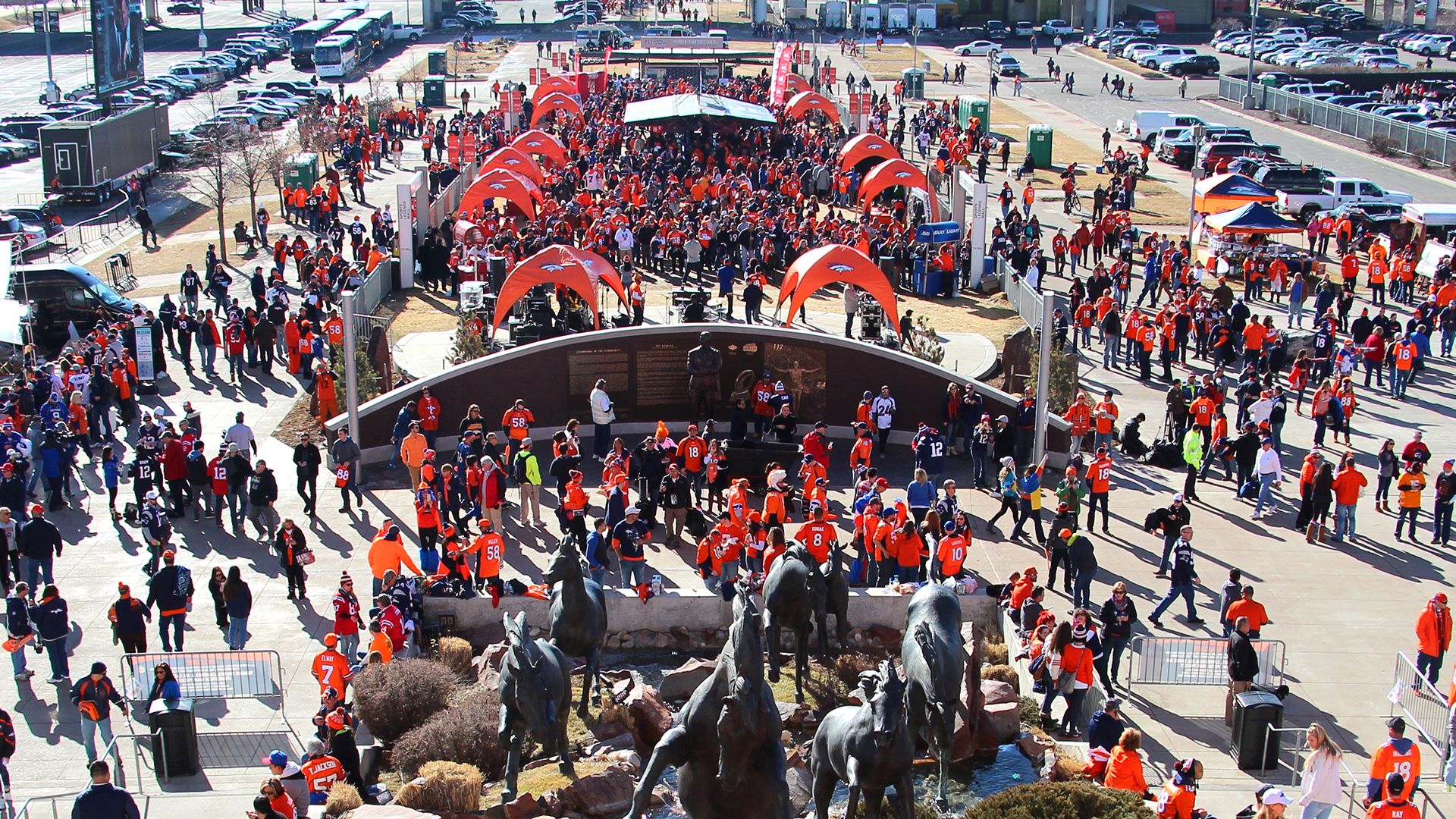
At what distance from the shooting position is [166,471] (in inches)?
829

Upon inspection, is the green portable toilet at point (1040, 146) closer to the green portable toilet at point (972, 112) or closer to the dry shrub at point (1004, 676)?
the green portable toilet at point (972, 112)

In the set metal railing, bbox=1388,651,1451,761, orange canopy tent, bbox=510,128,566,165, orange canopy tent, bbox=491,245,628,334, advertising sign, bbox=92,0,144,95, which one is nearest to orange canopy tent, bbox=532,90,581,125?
orange canopy tent, bbox=510,128,566,165

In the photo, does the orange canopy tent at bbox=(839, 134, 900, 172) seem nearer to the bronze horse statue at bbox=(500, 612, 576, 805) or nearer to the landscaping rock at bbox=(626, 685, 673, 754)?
the landscaping rock at bbox=(626, 685, 673, 754)

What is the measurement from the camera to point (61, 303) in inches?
1198

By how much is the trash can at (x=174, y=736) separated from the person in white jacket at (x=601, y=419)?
9.77 m

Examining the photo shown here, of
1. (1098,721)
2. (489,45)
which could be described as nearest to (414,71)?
(489,45)

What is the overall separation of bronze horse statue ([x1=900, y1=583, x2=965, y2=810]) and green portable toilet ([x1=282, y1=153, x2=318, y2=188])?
34.6 metres

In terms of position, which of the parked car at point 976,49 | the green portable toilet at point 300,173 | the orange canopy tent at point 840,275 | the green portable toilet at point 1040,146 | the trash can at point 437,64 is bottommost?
the orange canopy tent at point 840,275

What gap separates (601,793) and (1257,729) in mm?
6475

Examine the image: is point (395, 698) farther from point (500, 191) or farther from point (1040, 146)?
point (1040, 146)

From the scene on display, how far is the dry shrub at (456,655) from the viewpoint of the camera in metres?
16.9

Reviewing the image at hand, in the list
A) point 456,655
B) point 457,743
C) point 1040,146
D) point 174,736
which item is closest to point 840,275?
point 456,655

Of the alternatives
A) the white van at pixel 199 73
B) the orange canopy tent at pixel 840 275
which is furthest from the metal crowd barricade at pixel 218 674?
the white van at pixel 199 73

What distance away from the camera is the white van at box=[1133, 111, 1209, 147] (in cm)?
5628
